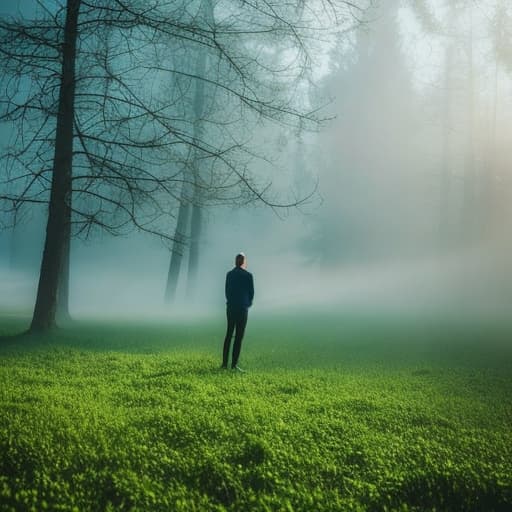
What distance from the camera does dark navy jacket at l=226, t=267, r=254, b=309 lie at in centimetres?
815

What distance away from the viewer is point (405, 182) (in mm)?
31938

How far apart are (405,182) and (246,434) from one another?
30072 millimetres

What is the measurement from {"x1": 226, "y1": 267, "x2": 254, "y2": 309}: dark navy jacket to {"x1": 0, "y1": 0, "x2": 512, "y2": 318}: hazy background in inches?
575

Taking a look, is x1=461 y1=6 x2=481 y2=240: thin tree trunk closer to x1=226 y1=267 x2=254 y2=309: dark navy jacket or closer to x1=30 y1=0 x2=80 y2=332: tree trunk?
x1=226 y1=267 x2=254 y2=309: dark navy jacket

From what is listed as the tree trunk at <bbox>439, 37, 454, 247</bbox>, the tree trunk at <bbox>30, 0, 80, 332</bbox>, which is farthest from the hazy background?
the tree trunk at <bbox>30, 0, 80, 332</bbox>

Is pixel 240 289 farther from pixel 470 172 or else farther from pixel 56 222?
pixel 470 172

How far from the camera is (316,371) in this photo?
333 inches

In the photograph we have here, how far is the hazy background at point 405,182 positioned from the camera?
25891 millimetres

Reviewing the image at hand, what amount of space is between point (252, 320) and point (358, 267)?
632 inches

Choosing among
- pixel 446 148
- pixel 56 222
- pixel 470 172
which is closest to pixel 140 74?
pixel 56 222

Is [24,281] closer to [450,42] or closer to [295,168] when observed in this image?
[295,168]

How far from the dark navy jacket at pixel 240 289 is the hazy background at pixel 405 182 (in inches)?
575

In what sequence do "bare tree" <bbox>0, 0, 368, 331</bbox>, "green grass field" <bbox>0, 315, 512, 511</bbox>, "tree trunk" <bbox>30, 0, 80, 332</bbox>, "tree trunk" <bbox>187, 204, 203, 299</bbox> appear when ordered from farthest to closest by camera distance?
"tree trunk" <bbox>187, 204, 203, 299</bbox>, "tree trunk" <bbox>30, 0, 80, 332</bbox>, "bare tree" <bbox>0, 0, 368, 331</bbox>, "green grass field" <bbox>0, 315, 512, 511</bbox>

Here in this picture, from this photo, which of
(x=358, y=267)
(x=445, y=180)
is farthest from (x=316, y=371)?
(x=358, y=267)
